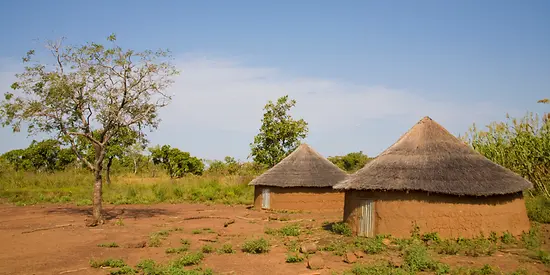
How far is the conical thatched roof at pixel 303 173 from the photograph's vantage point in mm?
20984

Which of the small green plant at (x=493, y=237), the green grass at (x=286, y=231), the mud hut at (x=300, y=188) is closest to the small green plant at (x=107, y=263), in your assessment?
the green grass at (x=286, y=231)

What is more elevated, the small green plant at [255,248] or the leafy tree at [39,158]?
the leafy tree at [39,158]

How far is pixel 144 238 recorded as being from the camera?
13.6 m

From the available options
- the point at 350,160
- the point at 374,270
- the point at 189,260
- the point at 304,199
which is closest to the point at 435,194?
the point at 374,270

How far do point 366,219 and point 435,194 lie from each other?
2.10 m

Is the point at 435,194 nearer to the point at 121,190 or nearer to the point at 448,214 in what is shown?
the point at 448,214

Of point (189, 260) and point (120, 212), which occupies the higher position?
point (120, 212)

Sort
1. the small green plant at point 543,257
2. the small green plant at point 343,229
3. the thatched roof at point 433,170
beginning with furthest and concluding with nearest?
the small green plant at point 343,229, the thatched roof at point 433,170, the small green plant at point 543,257

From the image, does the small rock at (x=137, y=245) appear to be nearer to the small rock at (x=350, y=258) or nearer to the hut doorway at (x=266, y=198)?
the small rock at (x=350, y=258)

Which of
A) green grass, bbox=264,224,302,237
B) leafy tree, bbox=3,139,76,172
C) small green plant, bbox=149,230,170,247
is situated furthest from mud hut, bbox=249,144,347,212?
leafy tree, bbox=3,139,76,172

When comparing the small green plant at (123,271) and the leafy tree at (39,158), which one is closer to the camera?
the small green plant at (123,271)

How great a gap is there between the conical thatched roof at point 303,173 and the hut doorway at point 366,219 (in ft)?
23.0

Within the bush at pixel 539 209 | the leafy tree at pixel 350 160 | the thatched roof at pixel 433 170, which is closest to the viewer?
the thatched roof at pixel 433 170

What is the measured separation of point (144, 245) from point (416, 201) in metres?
7.48
